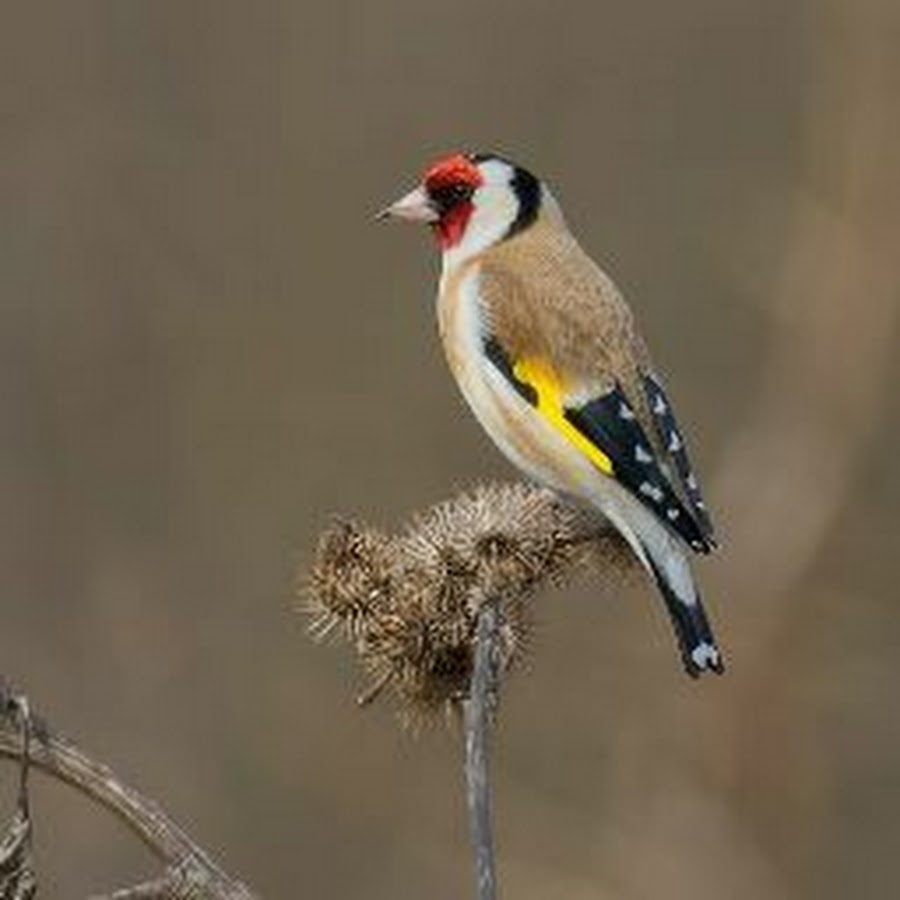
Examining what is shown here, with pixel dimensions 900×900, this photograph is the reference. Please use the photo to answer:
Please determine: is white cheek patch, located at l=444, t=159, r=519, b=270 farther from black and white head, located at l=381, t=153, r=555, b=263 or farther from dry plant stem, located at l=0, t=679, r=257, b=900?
dry plant stem, located at l=0, t=679, r=257, b=900

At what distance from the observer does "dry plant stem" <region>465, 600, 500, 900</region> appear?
3.34 m

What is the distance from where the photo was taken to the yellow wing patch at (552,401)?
5344 millimetres

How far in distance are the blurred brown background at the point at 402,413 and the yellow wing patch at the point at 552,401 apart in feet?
3.00

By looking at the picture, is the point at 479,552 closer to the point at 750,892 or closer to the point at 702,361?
the point at 750,892

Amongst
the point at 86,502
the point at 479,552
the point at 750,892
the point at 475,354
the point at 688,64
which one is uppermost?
the point at 688,64

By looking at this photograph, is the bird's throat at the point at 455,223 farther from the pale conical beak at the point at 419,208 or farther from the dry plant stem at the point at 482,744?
Result: the dry plant stem at the point at 482,744

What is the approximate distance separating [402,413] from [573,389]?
339cm

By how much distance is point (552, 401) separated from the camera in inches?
214

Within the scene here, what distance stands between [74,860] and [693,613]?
260cm

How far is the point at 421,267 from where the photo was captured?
31.6 ft

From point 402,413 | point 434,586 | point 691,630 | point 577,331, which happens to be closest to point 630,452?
point 577,331

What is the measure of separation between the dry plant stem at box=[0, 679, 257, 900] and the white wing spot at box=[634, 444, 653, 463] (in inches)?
80.9

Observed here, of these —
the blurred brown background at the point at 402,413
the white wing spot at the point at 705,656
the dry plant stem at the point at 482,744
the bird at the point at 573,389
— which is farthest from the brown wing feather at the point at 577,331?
the dry plant stem at the point at 482,744

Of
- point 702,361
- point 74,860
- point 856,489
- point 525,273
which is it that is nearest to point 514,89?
point 702,361
